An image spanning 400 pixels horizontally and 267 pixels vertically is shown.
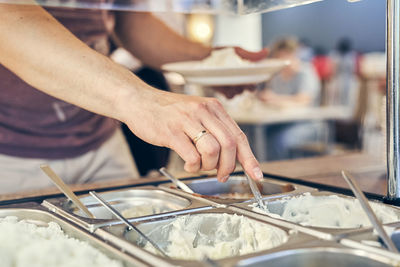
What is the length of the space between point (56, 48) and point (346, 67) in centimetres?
625

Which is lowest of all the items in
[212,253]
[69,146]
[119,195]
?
[212,253]

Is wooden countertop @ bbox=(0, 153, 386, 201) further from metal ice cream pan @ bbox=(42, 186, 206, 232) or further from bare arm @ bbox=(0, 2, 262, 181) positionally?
bare arm @ bbox=(0, 2, 262, 181)

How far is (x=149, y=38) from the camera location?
6.25 feet

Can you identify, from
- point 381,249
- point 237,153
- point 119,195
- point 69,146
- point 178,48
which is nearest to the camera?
point 381,249

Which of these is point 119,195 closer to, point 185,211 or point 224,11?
point 185,211

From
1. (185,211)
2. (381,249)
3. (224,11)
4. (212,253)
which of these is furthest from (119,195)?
(381,249)

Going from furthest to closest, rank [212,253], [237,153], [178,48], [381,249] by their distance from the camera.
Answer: [178,48]
[237,153]
[212,253]
[381,249]

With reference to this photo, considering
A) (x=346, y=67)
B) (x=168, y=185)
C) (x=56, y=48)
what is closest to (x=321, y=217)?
(x=168, y=185)

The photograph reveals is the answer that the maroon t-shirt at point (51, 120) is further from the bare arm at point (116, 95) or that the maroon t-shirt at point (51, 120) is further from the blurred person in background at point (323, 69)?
the blurred person in background at point (323, 69)

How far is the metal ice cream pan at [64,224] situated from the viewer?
745mm

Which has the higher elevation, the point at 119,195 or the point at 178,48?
the point at 178,48

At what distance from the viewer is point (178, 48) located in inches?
72.4

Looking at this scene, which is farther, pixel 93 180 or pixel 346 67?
pixel 346 67

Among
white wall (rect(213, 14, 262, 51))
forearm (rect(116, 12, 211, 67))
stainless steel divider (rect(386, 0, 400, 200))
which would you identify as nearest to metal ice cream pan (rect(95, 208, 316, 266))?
stainless steel divider (rect(386, 0, 400, 200))
